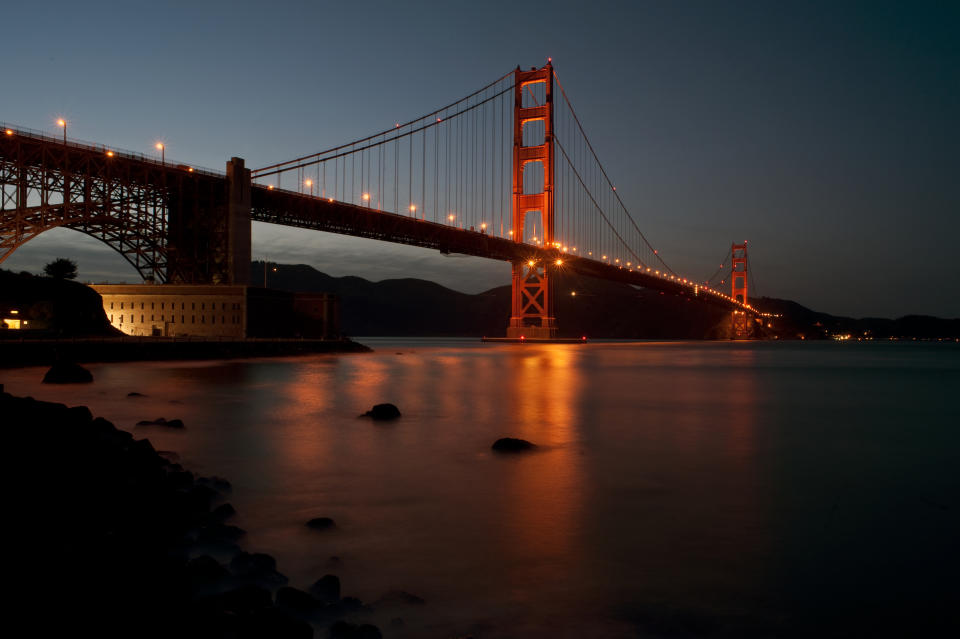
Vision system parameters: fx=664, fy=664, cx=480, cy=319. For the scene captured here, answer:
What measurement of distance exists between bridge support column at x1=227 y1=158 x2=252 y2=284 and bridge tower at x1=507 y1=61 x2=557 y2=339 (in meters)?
29.5

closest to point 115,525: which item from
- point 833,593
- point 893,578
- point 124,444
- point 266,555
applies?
point 266,555

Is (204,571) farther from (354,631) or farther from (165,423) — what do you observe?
(165,423)

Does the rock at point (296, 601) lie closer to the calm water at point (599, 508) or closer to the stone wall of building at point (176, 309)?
the calm water at point (599, 508)

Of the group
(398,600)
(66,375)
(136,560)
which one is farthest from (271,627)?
(66,375)

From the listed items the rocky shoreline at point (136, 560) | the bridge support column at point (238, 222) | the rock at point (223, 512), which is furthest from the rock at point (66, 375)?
the bridge support column at point (238, 222)

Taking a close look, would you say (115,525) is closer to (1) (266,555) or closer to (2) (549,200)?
(1) (266,555)

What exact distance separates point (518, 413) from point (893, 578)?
458 inches

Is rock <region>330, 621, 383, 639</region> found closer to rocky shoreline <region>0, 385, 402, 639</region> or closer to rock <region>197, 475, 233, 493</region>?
rocky shoreline <region>0, 385, 402, 639</region>

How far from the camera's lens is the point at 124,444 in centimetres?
860

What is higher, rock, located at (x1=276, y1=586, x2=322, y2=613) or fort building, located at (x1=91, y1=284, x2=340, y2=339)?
fort building, located at (x1=91, y1=284, x2=340, y2=339)

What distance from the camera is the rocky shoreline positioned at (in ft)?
10.3

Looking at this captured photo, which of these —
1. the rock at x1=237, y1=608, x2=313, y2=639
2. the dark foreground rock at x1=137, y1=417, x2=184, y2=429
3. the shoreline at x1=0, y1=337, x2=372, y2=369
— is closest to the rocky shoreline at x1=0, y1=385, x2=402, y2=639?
the rock at x1=237, y1=608, x2=313, y2=639

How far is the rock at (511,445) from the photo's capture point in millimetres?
10767

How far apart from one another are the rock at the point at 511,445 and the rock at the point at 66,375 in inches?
613
